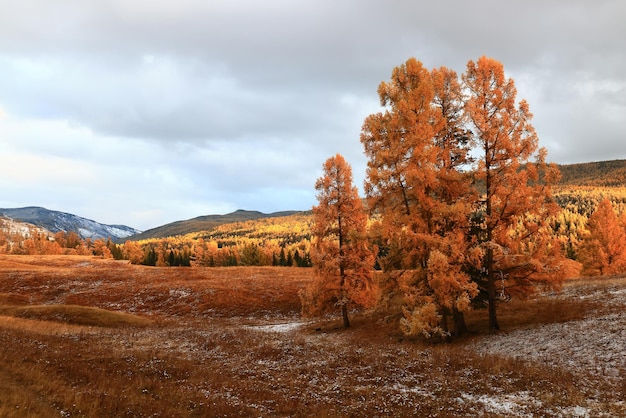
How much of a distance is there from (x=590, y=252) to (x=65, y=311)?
6981cm

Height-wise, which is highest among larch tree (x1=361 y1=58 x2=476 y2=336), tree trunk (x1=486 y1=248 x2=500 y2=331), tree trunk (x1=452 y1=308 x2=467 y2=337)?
larch tree (x1=361 y1=58 x2=476 y2=336)

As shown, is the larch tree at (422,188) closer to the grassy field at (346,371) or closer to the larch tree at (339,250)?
the grassy field at (346,371)

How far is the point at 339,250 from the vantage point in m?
31.3

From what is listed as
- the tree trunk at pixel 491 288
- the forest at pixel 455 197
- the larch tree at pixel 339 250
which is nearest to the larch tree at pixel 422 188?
the forest at pixel 455 197

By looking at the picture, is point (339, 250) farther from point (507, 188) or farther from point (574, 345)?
point (574, 345)

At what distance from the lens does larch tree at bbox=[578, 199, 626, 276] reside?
5209 cm

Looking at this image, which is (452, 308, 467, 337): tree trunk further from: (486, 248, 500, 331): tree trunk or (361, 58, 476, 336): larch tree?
(486, 248, 500, 331): tree trunk

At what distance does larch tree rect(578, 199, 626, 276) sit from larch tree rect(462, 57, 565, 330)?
41.2 metres

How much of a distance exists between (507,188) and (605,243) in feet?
152

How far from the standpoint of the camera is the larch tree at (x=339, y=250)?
3103 centimetres

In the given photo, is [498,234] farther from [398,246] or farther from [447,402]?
[447,402]

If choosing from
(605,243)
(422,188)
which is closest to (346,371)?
(422,188)

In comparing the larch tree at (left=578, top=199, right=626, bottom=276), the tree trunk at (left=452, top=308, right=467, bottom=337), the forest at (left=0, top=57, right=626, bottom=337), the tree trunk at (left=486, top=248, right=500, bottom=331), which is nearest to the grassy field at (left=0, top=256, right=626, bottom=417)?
the tree trunk at (left=452, top=308, right=467, bottom=337)

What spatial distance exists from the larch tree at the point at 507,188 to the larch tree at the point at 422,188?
3.98 ft
